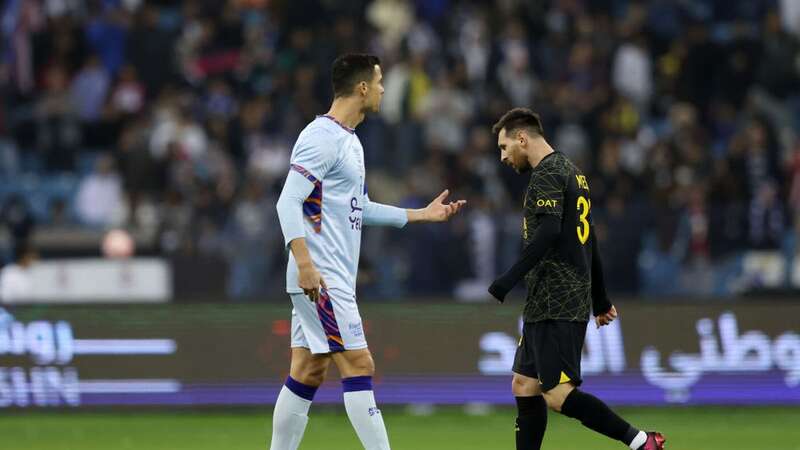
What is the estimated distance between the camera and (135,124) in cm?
2036

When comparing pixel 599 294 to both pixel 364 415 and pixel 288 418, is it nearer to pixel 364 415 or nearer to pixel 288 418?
pixel 364 415

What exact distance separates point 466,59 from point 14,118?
6.49 metres

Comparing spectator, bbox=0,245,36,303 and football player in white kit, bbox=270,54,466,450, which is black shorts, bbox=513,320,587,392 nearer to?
football player in white kit, bbox=270,54,466,450

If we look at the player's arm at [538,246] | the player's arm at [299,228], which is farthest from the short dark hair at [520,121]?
the player's arm at [299,228]

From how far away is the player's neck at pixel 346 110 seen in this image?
840 centimetres

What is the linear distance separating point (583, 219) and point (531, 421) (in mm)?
1248

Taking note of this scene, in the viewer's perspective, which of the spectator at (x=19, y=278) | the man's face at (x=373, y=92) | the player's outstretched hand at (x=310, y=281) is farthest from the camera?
the spectator at (x=19, y=278)

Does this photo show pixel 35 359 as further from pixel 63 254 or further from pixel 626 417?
pixel 626 417

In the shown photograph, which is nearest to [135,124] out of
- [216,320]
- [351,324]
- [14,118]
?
[14,118]

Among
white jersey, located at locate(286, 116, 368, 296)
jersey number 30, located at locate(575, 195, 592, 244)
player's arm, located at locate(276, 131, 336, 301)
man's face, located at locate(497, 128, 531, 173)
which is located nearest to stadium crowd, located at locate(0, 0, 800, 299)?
man's face, located at locate(497, 128, 531, 173)

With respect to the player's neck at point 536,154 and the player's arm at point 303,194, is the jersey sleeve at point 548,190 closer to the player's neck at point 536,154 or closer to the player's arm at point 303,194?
the player's neck at point 536,154

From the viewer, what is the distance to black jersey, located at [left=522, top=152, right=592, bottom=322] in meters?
8.56

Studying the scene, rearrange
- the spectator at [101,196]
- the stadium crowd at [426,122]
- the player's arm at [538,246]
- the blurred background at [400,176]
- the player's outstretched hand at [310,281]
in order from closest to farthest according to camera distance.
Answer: the player's outstretched hand at [310,281] < the player's arm at [538,246] < the blurred background at [400,176] < the stadium crowd at [426,122] < the spectator at [101,196]

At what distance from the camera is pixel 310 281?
7.88 meters
